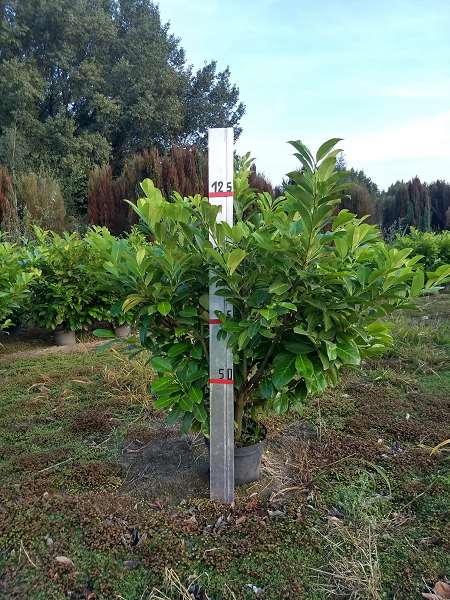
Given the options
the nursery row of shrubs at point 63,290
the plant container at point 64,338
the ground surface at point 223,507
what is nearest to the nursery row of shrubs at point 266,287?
the ground surface at point 223,507

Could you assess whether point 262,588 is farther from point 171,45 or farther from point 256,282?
point 171,45

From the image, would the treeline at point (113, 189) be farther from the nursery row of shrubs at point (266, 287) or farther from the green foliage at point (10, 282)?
the nursery row of shrubs at point (266, 287)

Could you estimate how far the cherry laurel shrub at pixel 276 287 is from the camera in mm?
2021

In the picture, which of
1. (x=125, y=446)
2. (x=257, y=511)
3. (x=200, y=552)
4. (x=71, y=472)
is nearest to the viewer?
(x=200, y=552)

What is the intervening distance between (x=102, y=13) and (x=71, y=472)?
2834cm

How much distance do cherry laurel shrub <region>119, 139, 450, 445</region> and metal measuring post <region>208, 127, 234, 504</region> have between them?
68mm

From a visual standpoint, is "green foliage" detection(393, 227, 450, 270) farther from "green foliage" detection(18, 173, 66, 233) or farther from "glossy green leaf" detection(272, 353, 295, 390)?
"glossy green leaf" detection(272, 353, 295, 390)

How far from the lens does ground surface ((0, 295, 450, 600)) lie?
1.95 m

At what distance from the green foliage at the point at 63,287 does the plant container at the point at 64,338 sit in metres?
0.13

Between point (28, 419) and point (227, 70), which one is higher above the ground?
point (227, 70)

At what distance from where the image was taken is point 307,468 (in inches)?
105

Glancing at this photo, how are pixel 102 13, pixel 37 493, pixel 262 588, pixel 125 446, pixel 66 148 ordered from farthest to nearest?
pixel 102 13, pixel 66 148, pixel 125 446, pixel 37 493, pixel 262 588

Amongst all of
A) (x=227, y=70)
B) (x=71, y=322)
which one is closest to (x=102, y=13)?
(x=227, y=70)

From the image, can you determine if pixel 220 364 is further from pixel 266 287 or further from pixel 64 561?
pixel 64 561
